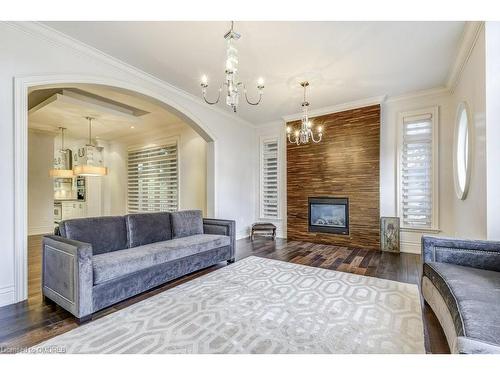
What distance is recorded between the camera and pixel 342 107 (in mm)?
5023

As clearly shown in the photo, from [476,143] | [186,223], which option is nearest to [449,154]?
[476,143]

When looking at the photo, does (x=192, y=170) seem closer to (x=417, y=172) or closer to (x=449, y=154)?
(x=417, y=172)

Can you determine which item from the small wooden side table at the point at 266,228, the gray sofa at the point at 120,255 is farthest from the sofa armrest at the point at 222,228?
the small wooden side table at the point at 266,228

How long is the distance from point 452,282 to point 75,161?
9849mm

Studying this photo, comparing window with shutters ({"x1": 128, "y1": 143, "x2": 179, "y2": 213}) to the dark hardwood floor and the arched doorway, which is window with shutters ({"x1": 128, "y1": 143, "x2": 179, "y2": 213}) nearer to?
the dark hardwood floor

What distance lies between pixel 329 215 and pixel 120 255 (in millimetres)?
4135

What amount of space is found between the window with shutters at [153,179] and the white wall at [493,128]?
19.6 feet

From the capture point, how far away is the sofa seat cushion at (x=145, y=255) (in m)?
2.26

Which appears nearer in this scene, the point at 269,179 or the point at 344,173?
the point at 344,173

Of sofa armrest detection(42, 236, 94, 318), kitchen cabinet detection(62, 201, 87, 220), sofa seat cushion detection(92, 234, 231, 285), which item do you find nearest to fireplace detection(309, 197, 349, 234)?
sofa seat cushion detection(92, 234, 231, 285)

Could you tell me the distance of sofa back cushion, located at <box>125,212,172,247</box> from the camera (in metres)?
3.13

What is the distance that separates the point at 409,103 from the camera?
14.9ft

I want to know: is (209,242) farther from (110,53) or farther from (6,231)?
(110,53)

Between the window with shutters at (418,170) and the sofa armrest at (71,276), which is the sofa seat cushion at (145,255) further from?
the window with shutters at (418,170)
